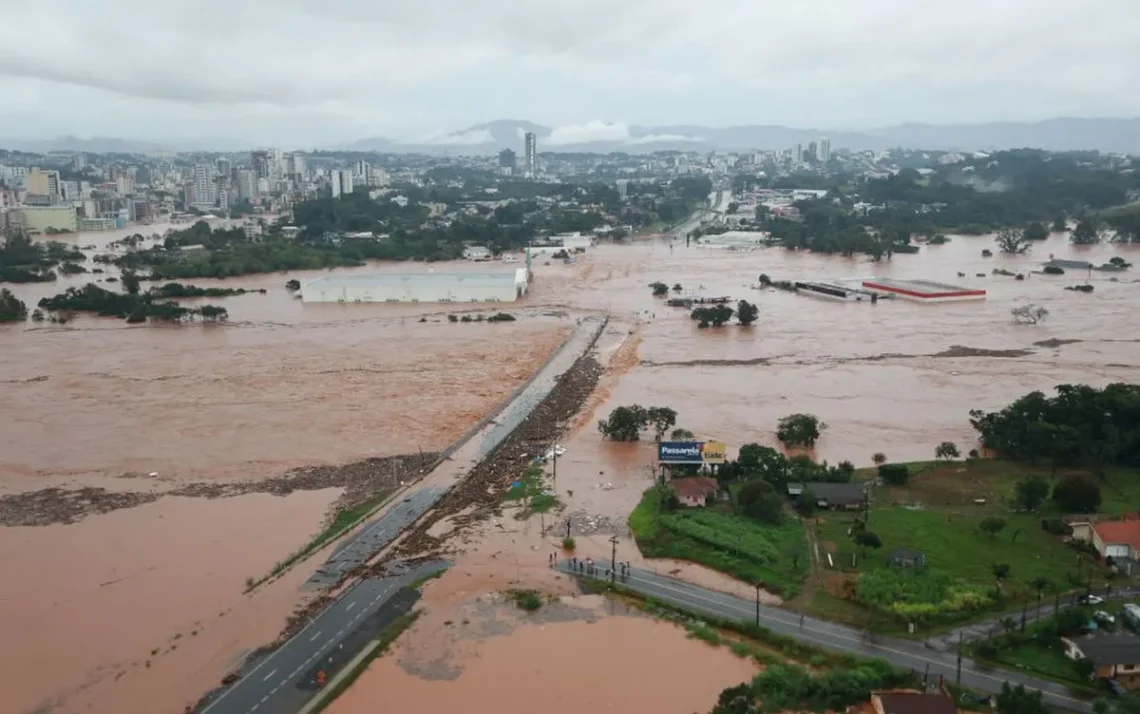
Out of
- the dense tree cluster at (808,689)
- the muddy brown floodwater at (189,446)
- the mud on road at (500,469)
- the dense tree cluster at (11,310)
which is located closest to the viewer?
the dense tree cluster at (808,689)

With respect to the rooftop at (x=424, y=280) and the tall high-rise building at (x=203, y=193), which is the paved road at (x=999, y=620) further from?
the tall high-rise building at (x=203, y=193)

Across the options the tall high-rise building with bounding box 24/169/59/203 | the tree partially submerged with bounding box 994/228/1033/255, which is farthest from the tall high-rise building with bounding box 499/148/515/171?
the tree partially submerged with bounding box 994/228/1033/255

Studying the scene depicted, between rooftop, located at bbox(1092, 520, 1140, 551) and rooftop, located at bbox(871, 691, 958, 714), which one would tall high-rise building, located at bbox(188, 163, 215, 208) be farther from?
rooftop, located at bbox(871, 691, 958, 714)

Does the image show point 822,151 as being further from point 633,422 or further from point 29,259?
point 633,422

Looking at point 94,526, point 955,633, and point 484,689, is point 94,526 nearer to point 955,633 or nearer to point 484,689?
point 484,689

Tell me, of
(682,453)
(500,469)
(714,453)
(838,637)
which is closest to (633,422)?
(682,453)

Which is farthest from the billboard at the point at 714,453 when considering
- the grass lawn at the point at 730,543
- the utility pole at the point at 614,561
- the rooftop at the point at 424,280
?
the rooftop at the point at 424,280
